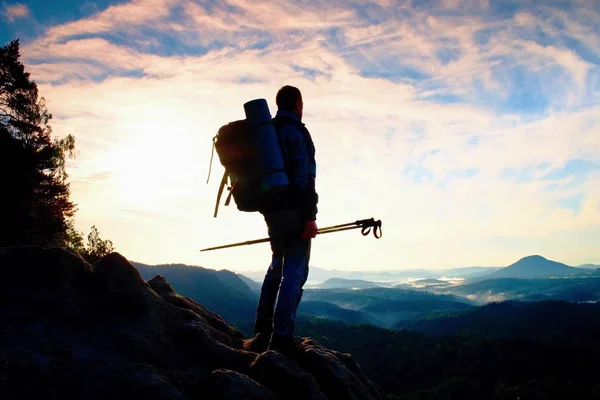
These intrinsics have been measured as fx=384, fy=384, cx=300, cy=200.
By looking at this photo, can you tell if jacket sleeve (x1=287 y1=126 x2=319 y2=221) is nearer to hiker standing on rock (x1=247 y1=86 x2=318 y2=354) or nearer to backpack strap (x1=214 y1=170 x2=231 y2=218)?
hiker standing on rock (x1=247 y1=86 x2=318 y2=354)

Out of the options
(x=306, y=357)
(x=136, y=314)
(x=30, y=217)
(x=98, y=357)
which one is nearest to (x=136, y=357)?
(x=98, y=357)

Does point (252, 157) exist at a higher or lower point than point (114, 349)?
higher

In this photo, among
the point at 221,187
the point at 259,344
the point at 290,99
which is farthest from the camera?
the point at 259,344

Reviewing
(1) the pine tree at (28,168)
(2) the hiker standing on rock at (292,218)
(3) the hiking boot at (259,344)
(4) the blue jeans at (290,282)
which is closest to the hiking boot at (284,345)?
(2) the hiker standing on rock at (292,218)

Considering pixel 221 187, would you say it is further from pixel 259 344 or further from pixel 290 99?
pixel 259 344

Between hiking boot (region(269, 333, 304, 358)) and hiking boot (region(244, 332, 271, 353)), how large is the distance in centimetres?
83

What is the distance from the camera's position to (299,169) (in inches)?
275

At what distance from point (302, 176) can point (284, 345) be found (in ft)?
10.5

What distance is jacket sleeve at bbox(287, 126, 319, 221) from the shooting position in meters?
6.97

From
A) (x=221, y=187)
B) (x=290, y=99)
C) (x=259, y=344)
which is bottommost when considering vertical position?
(x=259, y=344)

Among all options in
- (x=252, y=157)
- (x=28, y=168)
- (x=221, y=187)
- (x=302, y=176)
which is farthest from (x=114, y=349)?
(x=28, y=168)

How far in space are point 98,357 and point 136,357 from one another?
58 cm

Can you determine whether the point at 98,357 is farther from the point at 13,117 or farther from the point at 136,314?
the point at 13,117

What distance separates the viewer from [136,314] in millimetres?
7051
